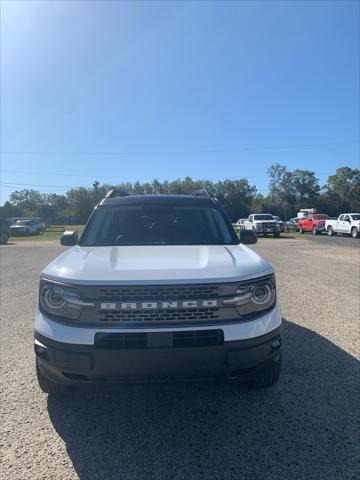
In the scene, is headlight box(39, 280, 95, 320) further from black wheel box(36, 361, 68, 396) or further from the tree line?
the tree line

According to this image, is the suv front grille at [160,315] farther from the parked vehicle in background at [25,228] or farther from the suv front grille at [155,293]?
the parked vehicle in background at [25,228]

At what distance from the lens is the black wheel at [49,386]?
9.75 ft

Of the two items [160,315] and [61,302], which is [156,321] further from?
[61,302]

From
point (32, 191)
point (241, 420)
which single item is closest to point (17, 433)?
point (241, 420)

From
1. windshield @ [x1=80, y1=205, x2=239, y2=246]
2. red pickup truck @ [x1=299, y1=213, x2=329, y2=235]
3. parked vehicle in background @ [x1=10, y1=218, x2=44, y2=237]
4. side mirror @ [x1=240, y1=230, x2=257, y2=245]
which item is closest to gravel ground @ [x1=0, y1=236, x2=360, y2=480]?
side mirror @ [x1=240, y1=230, x2=257, y2=245]

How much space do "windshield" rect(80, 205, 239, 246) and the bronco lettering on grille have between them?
1270 mm

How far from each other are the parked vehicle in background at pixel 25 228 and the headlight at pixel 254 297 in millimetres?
40106

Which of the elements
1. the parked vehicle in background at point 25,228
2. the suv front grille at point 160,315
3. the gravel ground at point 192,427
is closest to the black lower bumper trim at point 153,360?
the suv front grille at point 160,315

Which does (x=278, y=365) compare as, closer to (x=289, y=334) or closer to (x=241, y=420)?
(x=241, y=420)

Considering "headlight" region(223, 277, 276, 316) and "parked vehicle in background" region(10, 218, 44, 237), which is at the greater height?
"parked vehicle in background" region(10, 218, 44, 237)

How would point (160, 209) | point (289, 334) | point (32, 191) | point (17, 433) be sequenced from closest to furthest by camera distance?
1. point (17, 433)
2. point (160, 209)
3. point (289, 334)
4. point (32, 191)

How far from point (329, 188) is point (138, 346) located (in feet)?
365

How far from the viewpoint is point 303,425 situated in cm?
279

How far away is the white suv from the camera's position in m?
2.44
